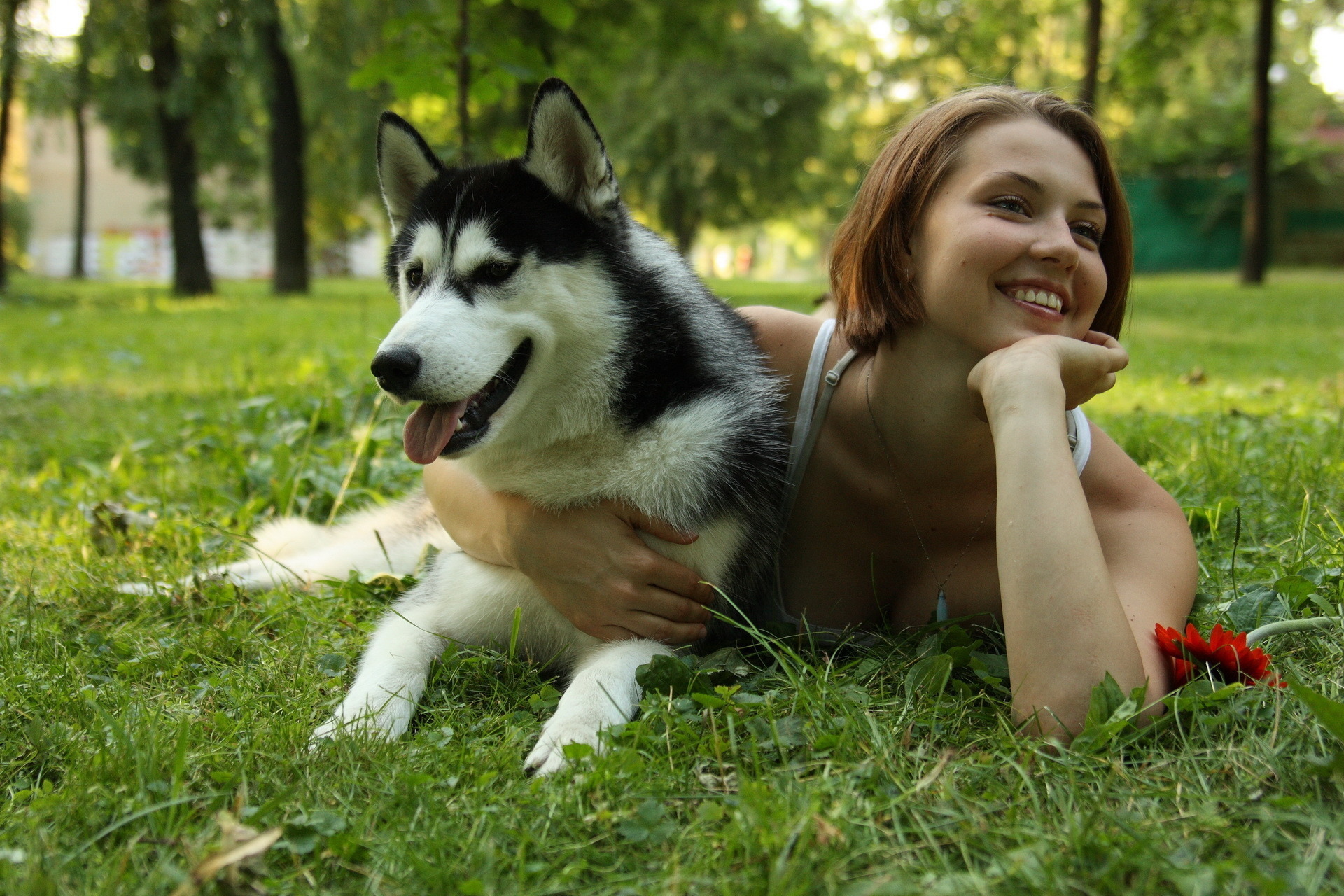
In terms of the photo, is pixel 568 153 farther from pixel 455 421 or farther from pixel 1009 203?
pixel 1009 203

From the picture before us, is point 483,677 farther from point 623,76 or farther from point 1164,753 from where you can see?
point 623,76

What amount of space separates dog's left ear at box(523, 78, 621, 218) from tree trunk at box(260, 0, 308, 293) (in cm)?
1447

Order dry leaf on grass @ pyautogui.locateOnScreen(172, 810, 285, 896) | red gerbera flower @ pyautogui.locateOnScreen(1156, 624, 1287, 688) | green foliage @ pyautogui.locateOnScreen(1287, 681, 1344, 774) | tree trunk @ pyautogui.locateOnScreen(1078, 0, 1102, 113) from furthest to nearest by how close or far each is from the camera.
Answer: tree trunk @ pyautogui.locateOnScreen(1078, 0, 1102, 113) → red gerbera flower @ pyautogui.locateOnScreen(1156, 624, 1287, 688) → green foliage @ pyautogui.locateOnScreen(1287, 681, 1344, 774) → dry leaf on grass @ pyautogui.locateOnScreen(172, 810, 285, 896)

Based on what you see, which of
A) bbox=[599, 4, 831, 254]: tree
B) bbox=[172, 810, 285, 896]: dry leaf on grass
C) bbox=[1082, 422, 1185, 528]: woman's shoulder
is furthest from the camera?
bbox=[599, 4, 831, 254]: tree

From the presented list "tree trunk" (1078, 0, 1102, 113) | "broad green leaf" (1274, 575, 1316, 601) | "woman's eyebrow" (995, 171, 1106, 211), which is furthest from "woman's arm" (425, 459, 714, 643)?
"tree trunk" (1078, 0, 1102, 113)

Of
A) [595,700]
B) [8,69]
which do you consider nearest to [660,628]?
[595,700]

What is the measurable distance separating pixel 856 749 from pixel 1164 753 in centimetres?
53

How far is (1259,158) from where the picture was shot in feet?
50.0

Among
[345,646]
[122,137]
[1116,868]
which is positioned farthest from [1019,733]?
[122,137]

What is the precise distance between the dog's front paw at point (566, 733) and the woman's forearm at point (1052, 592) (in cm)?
81

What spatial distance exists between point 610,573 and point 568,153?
Result: 42.0 inches

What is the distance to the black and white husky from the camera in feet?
6.79

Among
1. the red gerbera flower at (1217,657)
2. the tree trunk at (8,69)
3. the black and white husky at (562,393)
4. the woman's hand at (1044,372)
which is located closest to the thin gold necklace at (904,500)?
the black and white husky at (562,393)

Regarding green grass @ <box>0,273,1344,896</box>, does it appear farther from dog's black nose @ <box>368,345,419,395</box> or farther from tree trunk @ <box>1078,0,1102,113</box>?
tree trunk @ <box>1078,0,1102,113</box>
